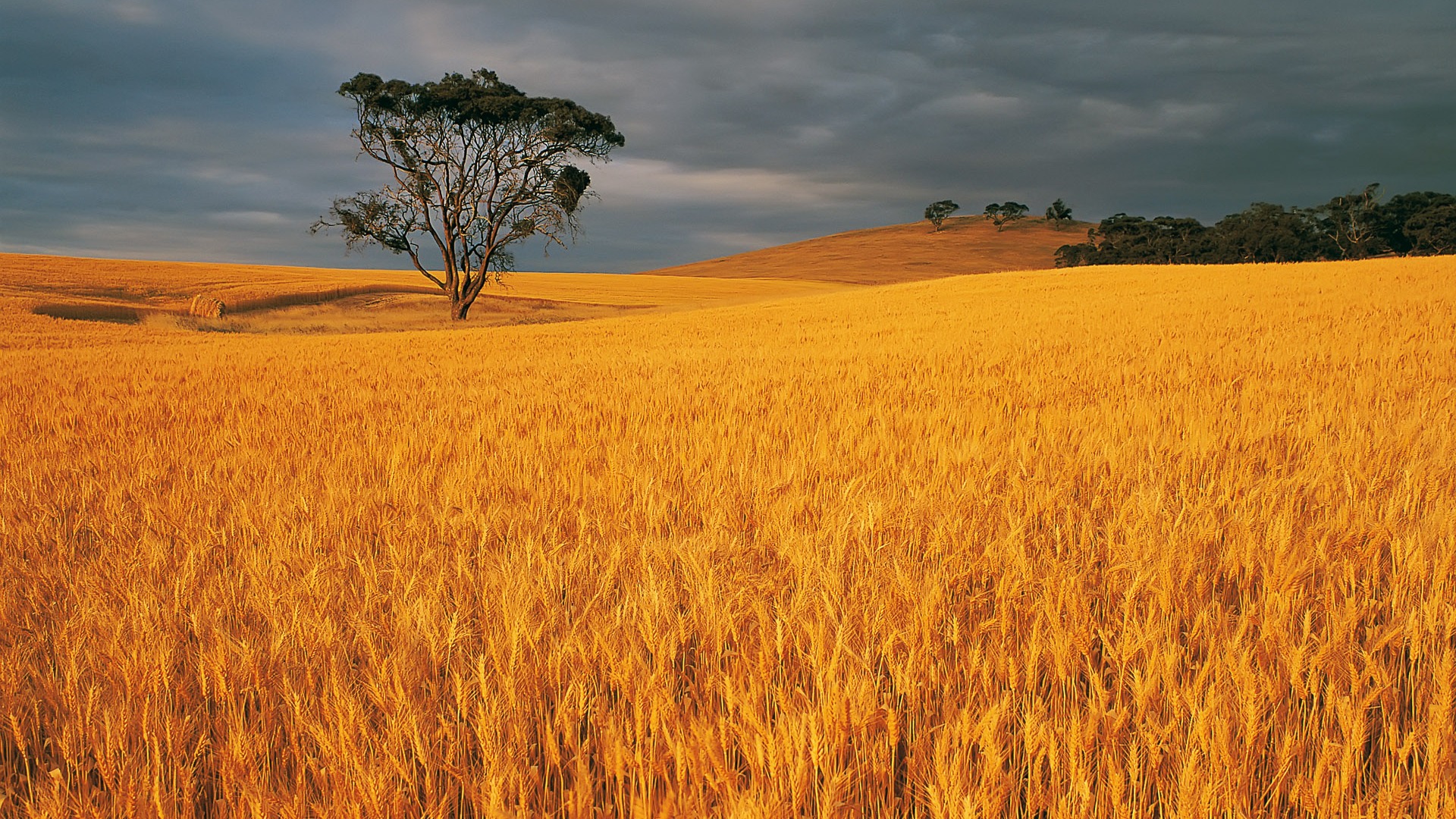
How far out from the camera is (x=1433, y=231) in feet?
195

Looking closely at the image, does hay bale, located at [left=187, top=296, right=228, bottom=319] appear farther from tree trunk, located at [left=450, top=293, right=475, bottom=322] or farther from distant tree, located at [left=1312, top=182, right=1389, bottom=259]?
distant tree, located at [left=1312, top=182, right=1389, bottom=259]

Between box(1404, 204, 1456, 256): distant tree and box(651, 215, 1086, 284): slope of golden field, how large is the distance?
28.5m

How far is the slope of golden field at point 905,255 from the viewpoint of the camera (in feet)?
267

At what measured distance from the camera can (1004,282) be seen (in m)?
30.5

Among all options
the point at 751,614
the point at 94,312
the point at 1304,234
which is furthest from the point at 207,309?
the point at 1304,234

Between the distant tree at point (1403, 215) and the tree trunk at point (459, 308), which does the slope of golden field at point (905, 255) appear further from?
the tree trunk at point (459, 308)

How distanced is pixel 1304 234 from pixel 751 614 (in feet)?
258

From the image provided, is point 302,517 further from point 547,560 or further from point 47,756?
point 47,756

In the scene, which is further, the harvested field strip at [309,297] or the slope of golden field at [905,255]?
the slope of golden field at [905,255]

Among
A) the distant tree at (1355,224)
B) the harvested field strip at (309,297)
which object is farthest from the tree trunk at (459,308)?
the distant tree at (1355,224)

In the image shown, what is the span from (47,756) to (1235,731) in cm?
270

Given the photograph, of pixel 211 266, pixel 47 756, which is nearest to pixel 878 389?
pixel 47 756

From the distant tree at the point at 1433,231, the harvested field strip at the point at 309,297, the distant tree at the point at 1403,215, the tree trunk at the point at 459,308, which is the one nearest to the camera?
the tree trunk at the point at 459,308

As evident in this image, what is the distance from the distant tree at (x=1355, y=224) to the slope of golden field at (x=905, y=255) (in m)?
24.8
